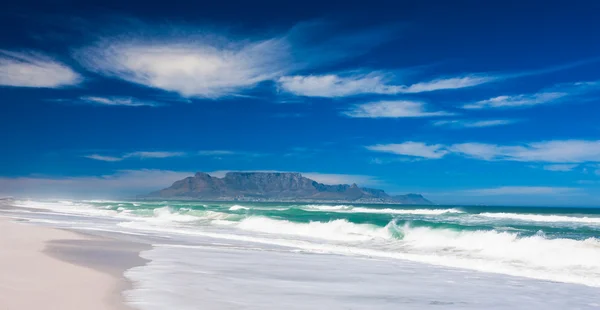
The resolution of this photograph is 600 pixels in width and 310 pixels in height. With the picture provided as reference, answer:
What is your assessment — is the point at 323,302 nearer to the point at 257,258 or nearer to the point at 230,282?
the point at 230,282

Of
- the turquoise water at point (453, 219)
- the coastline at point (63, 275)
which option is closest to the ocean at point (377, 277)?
the coastline at point (63, 275)

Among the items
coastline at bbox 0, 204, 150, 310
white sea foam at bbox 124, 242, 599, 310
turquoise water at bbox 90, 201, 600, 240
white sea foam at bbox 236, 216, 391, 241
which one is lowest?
white sea foam at bbox 124, 242, 599, 310

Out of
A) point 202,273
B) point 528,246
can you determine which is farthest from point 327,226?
point 202,273

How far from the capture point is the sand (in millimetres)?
6816

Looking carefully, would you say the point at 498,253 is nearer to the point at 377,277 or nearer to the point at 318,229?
the point at 377,277

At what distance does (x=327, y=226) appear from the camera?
3134cm

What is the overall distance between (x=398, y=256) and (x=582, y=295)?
727cm

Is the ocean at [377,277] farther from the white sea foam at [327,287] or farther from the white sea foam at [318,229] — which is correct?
the white sea foam at [318,229]

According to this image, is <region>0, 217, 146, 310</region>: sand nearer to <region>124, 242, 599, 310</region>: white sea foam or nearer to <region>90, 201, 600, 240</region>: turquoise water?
<region>124, 242, 599, 310</region>: white sea foam

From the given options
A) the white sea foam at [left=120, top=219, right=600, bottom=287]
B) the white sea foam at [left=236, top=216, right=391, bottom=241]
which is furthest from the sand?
the white sea foam at [left=236, top=216, right=391, bottom=241]

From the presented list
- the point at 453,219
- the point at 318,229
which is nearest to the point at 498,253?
the point at 318,229

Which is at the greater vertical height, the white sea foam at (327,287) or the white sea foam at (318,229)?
the white sea foam at (318,229)

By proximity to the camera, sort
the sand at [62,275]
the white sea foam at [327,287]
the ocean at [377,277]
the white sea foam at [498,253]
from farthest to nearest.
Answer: the white sea foam at [498,253], the ocean at [377,277], the white sea foam at [327,287], the sand at [62,275]

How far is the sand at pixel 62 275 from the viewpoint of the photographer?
22.4 ft
